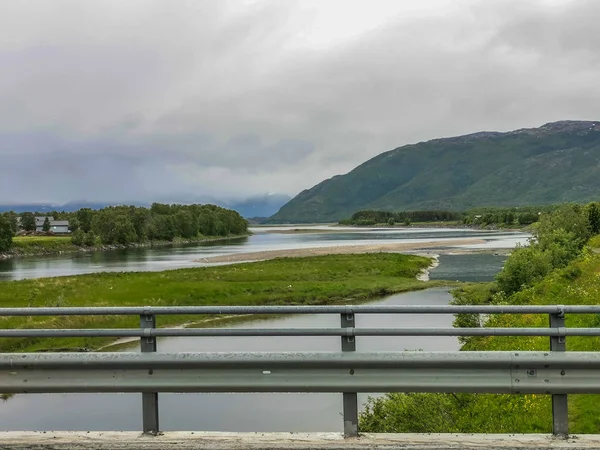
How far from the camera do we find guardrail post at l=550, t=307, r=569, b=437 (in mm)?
5766

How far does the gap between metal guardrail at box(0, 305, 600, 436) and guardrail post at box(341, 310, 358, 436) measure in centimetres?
1

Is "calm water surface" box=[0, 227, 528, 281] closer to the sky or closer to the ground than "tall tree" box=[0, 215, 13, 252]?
closer to the ground

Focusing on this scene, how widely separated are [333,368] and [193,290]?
38.1 meters

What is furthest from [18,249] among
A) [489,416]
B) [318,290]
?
[489,416]

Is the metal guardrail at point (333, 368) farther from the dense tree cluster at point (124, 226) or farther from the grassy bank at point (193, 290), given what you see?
the dense tree cluster at point (124, 226)

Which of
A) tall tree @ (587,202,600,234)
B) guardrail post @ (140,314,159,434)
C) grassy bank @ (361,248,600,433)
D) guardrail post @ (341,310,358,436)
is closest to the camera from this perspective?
guardrail post @ (341,310,358,436)

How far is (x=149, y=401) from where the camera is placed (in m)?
6.09

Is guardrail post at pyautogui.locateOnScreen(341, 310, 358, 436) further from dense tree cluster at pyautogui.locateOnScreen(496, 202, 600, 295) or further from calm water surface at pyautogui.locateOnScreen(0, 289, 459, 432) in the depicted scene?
dense tree cluster at pyautogui.locateOnScreen(496, 202, 600, 295)

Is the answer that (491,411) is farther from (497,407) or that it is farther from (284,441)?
(284,441)

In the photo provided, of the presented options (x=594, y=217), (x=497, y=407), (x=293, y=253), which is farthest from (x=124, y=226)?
(x=497, y=407)

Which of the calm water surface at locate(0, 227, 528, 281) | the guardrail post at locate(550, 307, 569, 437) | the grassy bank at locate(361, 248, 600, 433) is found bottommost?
the calm water surface at locate(0, 227, 528, 281)

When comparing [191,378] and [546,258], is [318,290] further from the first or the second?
[191,378]

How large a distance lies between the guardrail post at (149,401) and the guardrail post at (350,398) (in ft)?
6.65

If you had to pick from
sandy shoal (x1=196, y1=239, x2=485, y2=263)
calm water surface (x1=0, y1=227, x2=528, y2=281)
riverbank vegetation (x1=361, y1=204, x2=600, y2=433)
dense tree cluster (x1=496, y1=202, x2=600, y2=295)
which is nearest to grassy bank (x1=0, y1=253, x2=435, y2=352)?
dense tree cluster (x1=496, y1=202, x2=600, y2=295)
